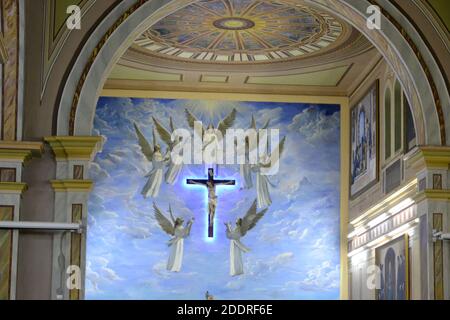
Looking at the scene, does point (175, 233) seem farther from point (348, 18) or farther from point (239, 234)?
point (348, 18)

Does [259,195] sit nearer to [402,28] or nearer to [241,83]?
[241,83]

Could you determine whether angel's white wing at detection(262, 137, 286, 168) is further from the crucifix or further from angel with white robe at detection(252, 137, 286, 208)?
the crucifix

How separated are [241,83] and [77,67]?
8.45 m

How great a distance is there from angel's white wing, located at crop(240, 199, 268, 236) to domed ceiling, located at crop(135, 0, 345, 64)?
9.80 ft

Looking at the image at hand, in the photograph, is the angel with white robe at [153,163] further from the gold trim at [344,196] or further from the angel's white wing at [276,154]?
the gold trim at [344,196]

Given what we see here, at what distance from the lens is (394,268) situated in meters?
15.1

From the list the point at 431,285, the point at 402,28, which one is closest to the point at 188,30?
the point at 402,28

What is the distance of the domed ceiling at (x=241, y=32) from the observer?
49.4ft

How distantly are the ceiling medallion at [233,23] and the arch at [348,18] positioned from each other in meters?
4.25

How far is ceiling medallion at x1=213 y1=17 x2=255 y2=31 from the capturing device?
1562 centimetres

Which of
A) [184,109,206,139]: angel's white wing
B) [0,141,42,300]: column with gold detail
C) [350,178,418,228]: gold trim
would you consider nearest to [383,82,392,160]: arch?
[350,178,418,228]: gold trim

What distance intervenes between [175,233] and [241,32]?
438cm

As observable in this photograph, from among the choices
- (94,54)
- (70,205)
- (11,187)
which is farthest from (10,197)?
(94,54)
